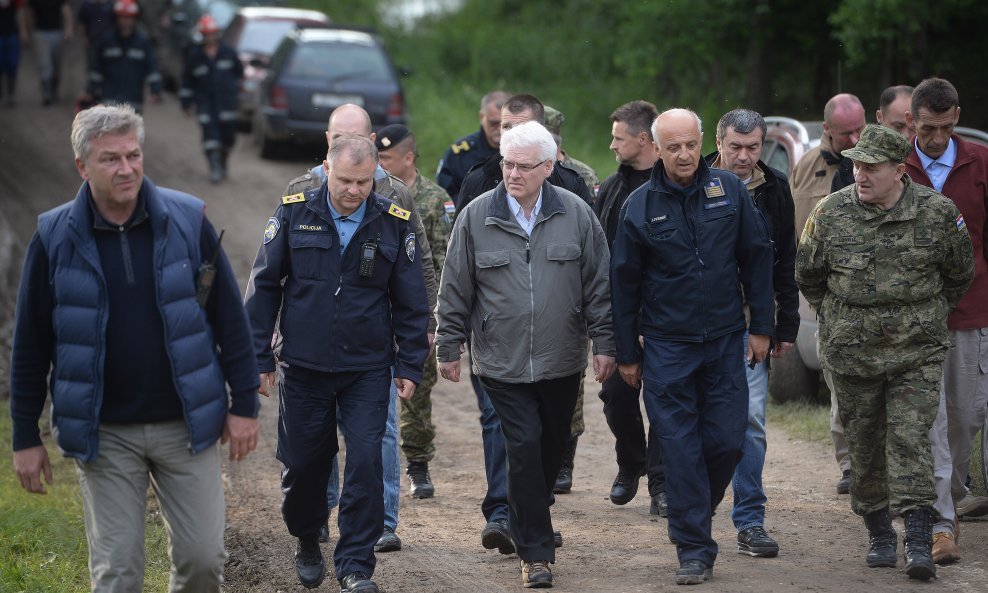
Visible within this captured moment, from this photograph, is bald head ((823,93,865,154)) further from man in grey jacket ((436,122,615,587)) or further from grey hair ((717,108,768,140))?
man in grey jacket ((436,122,615,587))

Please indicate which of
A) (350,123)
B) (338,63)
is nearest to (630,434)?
(350,123)

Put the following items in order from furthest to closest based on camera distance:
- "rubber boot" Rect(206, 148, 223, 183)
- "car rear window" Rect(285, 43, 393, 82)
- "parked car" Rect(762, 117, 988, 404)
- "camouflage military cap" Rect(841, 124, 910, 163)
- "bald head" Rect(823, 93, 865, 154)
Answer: "car rear window" Rect(285, 43, 393, 82)
"rubber boot" Rect(206, 148, 223, 183)
"parked car" Rect(762, 117, 988, 404)
"bald head" Rect(823, 93, 865, 154)
"camouflage military cap" Rect(841, 124, 910, 163)

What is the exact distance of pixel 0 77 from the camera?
22.9 metres

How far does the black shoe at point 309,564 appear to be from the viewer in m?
6.34

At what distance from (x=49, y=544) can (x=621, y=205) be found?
3.72 m

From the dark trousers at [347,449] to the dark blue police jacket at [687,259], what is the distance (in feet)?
3.99

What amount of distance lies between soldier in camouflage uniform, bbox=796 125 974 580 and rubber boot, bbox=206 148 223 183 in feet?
43.3

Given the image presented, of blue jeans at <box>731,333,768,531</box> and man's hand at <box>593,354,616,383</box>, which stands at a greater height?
man's hand at <box>593,354,616,383</box>

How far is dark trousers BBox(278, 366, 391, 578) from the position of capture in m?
6.00

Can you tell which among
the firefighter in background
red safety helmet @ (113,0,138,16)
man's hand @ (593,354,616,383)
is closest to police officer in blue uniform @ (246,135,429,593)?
man's hand @ (593,354,616,383)

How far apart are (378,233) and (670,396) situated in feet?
5.12

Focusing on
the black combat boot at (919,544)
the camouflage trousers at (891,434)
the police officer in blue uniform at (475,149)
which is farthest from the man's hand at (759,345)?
the police officer in blue uniform at (475,149)

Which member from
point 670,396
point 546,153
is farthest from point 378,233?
point 670,396

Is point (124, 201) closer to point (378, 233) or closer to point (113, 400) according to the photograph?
point (113, 400)
